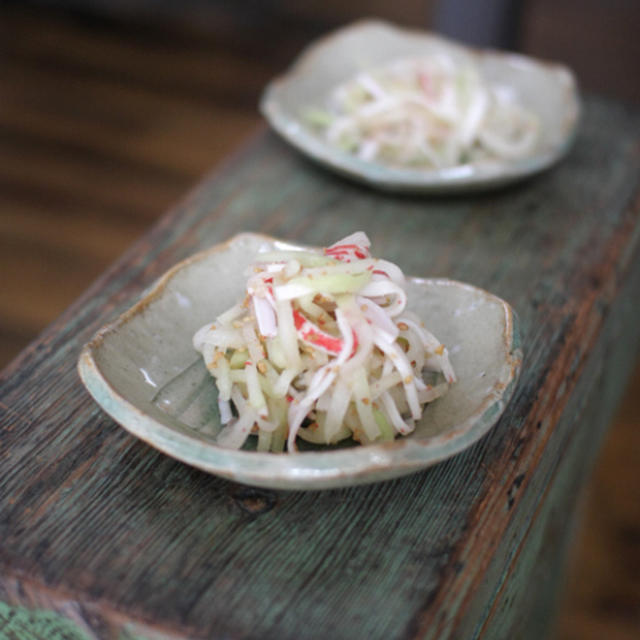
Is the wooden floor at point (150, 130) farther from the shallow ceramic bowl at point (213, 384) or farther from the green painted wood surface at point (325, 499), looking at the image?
the shallow ceramic bowl at point (213, 384)

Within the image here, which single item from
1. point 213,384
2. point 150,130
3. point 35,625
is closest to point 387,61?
point 213,384

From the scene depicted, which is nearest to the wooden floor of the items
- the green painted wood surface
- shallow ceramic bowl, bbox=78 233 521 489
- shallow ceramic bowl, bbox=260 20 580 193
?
the green painted wood surface

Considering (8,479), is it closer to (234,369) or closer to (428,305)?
(234,369)

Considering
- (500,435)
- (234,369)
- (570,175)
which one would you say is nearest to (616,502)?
(570,175)

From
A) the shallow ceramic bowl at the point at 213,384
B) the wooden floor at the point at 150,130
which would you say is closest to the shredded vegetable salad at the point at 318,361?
the shallow ceramic bowl at the point at 213,384

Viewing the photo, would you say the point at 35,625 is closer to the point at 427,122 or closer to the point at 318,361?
the point at 318,361
